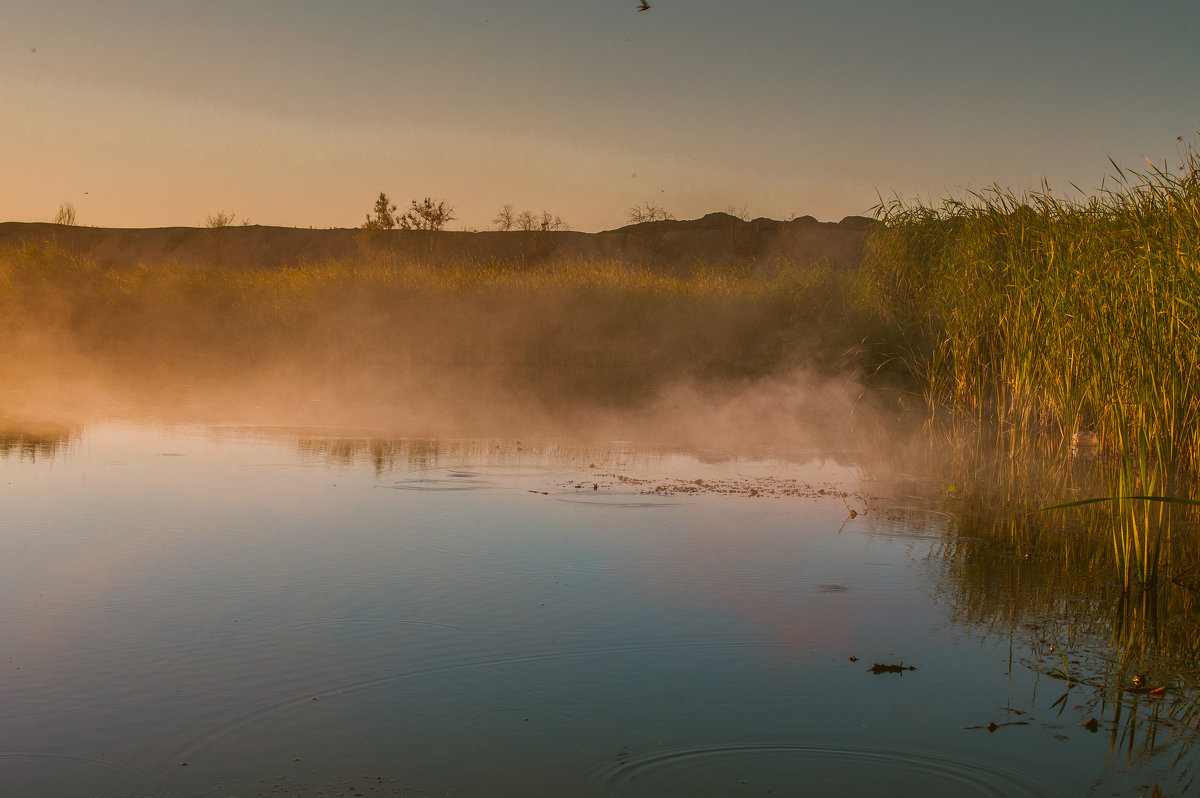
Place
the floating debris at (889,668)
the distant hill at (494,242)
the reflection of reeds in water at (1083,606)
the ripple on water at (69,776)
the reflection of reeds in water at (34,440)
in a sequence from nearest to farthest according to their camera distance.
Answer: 1. the ripple on water at (69,776)
2. the reflection of reeds in water at (1083,606)
3. the floating debris at (889,668)
4. the reflection of reeds in water at (34,440)
5. the distant hill at (494,242)

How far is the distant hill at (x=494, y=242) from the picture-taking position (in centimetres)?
6534

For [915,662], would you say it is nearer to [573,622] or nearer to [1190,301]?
[573,622]

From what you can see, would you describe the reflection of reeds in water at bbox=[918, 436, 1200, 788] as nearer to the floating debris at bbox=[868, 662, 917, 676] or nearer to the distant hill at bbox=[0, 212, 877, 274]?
the floating debris at bbox=[868, 662, 917, 676]

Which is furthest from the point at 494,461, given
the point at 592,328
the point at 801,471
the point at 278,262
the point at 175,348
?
the point at 278,262

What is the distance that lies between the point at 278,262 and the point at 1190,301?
240ft

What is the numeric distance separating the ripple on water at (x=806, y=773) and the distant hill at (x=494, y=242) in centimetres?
5757

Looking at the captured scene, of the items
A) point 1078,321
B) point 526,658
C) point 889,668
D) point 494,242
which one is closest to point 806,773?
point 889,668

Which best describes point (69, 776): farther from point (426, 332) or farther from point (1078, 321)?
point (426, 332)

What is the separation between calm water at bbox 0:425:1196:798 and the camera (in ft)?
8.72

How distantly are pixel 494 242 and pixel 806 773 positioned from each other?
235 feet

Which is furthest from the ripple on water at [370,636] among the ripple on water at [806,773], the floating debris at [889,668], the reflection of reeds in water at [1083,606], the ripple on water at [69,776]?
the reflection of reeds in water at [1083,606]

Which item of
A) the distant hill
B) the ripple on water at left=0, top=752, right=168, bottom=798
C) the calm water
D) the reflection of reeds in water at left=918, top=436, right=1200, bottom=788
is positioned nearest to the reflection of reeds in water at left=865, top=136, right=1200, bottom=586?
the reflection of reeds in water at left=918, top=436, right=1200, bottom=788

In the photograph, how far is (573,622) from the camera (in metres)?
3.88

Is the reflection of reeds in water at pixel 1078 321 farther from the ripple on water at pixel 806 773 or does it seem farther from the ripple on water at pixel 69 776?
the ripple on water at pixel 69 776
